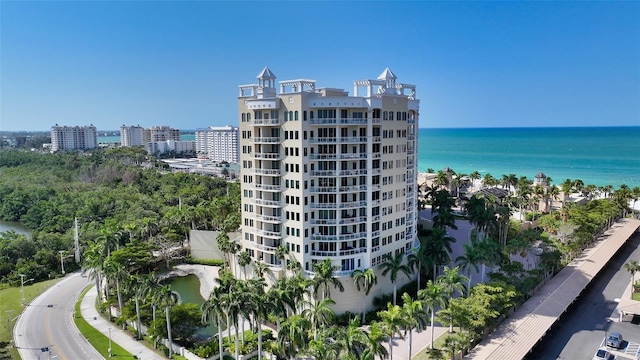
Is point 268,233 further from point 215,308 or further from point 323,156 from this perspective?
point 215,308

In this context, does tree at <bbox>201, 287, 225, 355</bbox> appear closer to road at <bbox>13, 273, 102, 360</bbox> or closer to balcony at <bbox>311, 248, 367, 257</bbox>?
road at <bbox>13, 273, 102, 360</bbox>

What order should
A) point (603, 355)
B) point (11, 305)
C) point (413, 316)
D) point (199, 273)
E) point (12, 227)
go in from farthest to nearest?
point (12, 227)
point (199, 273)
point (11, 305)
point (603, 355)
point (413, 316)

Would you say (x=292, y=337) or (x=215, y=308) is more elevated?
(x=215, y=308)

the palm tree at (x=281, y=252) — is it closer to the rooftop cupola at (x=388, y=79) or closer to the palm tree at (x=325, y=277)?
the palm tree at (x=325, y=277)

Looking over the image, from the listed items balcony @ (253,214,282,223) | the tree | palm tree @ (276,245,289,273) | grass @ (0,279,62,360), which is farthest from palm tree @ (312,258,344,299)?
grass @ (0,279,62,360)

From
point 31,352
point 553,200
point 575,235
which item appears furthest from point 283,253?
point 553,200

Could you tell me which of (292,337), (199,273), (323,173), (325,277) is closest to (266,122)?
(323,173)

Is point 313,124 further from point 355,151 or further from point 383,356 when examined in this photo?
point 383,356
